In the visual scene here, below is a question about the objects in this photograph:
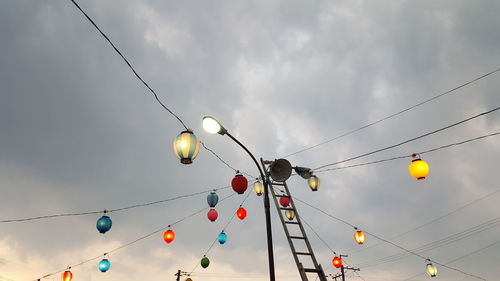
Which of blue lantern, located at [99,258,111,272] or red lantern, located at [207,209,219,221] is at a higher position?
red lantern, located at [207,209,219,221]

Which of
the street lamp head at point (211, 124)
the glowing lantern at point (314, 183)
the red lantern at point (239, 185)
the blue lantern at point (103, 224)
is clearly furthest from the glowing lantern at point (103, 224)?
the glowing lantern at point (314, 183)

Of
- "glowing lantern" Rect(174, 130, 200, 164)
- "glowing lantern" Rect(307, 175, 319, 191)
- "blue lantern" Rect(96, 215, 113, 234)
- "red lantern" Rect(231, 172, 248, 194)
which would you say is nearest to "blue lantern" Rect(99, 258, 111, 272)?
"blue lantern" Rect(96, 215, 113, 234)

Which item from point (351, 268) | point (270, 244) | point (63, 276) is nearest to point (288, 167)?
point (270, 244)

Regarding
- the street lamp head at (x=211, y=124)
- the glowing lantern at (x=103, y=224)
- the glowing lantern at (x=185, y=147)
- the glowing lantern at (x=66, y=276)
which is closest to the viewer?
the street lamp head at (x=211, y=124)

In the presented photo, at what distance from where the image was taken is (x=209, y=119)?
6926 millimetres

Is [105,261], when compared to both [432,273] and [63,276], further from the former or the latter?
[432,273]

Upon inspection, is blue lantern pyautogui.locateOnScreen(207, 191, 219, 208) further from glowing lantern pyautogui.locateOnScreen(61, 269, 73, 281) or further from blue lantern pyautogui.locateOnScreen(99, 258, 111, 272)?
glowing lantern pyautogui.locateOnScreen(61, 269, 73, 281)

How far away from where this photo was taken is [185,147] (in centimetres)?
716

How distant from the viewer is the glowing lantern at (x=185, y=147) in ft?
23.5

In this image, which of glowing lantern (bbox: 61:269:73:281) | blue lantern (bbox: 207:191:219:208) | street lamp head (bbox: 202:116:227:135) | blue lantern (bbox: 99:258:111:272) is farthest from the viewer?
glowing lantern (bbox: 61:269:73:281)

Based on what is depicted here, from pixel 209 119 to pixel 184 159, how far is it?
1.20 meters

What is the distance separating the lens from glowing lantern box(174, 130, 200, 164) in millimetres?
7152

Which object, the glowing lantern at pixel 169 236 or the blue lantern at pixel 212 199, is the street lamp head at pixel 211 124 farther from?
the glowing lantern at pixel 169 236

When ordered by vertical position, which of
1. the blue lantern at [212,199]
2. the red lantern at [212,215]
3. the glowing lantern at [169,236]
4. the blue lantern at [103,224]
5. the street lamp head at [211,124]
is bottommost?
the blue lantern at [103,224]
